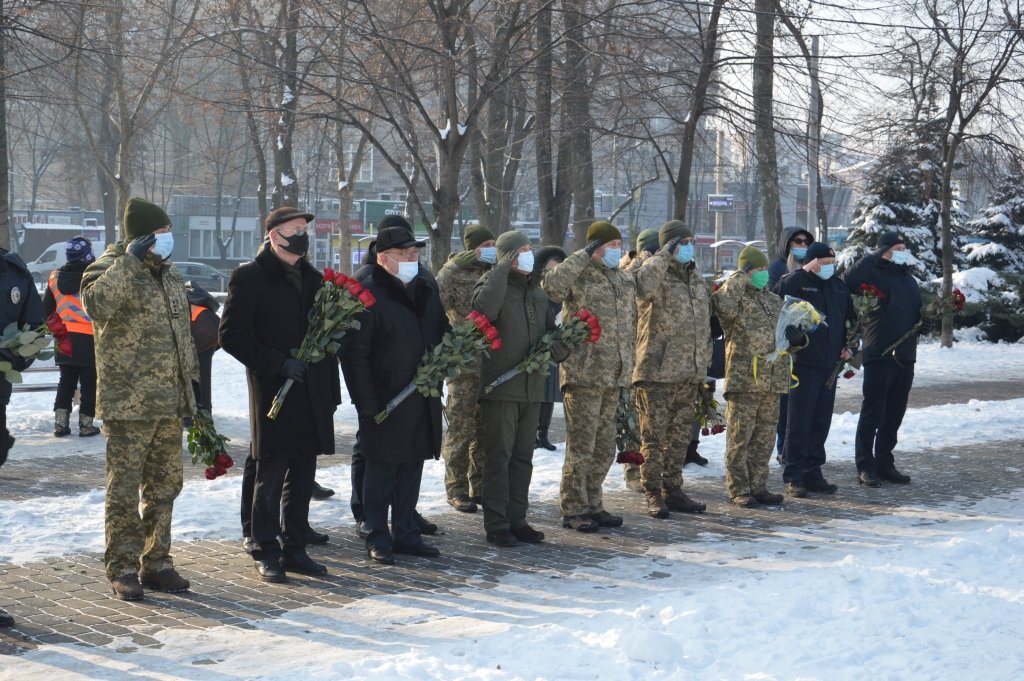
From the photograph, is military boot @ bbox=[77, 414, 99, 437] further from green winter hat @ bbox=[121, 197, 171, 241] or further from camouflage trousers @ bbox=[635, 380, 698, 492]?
green winter hat @ bbox=[121, 197, 171, 241]

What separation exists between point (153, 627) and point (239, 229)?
221ft

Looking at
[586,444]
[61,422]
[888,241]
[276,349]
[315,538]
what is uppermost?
[888,241]

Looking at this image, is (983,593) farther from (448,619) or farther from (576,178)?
(576,178)

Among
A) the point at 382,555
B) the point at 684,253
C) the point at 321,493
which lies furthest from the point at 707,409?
the point at 382,555

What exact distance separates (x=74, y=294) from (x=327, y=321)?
5739 mm

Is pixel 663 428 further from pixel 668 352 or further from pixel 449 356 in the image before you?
pixel 449 356

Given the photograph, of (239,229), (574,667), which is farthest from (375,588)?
(239,229)

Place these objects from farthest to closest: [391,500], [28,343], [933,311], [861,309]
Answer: [933,311] < [861,309] < [391,500] < [28,343]

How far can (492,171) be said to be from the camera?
22781 millimetres

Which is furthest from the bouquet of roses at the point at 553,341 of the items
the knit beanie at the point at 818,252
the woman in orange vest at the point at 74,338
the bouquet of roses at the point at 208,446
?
the woman in orange vest at the point at 74,338

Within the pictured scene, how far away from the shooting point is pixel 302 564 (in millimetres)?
6961

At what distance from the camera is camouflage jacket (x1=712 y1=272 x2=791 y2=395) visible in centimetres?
923

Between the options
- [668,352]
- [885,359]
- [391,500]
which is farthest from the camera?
[885,359]

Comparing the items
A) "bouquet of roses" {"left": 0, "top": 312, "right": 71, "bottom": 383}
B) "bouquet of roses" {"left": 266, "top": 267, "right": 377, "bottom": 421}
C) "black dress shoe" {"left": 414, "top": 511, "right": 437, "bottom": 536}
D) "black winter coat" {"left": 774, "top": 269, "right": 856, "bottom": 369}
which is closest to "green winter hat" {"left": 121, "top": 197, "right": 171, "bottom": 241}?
"bouquet of roses" {"left": 0, "top": 312, "right": 71, "bottom": 383}
